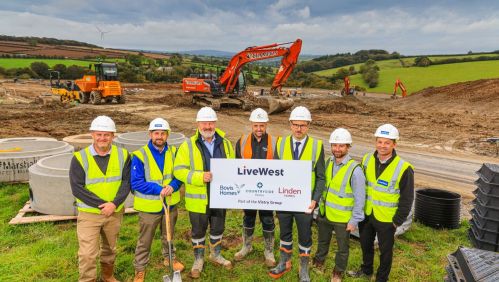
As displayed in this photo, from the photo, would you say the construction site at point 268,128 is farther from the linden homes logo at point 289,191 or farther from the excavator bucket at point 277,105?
the linden homes logo at point 289,191

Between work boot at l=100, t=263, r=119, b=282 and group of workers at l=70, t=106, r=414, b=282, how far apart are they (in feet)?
0.05

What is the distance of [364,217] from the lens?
15.8 ft

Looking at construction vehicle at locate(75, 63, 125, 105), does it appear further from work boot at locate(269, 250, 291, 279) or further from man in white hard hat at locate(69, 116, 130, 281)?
work boot at locate(269, 250, 291, 279)

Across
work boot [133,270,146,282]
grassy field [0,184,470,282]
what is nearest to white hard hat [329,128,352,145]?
grassy field [0,184,470,282]

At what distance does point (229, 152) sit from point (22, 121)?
18.7m

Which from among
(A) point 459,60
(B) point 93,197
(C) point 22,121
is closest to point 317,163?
(B) point 93,197

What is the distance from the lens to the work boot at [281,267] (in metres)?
5.31

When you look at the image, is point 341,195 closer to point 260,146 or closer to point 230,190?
point 260,146

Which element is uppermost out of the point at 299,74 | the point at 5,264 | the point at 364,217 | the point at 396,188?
the point at 299,74

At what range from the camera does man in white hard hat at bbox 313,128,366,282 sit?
4730 millimetres

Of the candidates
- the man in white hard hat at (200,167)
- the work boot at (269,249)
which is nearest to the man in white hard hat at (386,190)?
the work boot at (269,249)

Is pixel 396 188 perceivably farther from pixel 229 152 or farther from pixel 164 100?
pixel 164 100

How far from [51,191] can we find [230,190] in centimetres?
421

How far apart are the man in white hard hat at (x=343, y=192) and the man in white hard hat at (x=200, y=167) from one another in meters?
1.52
